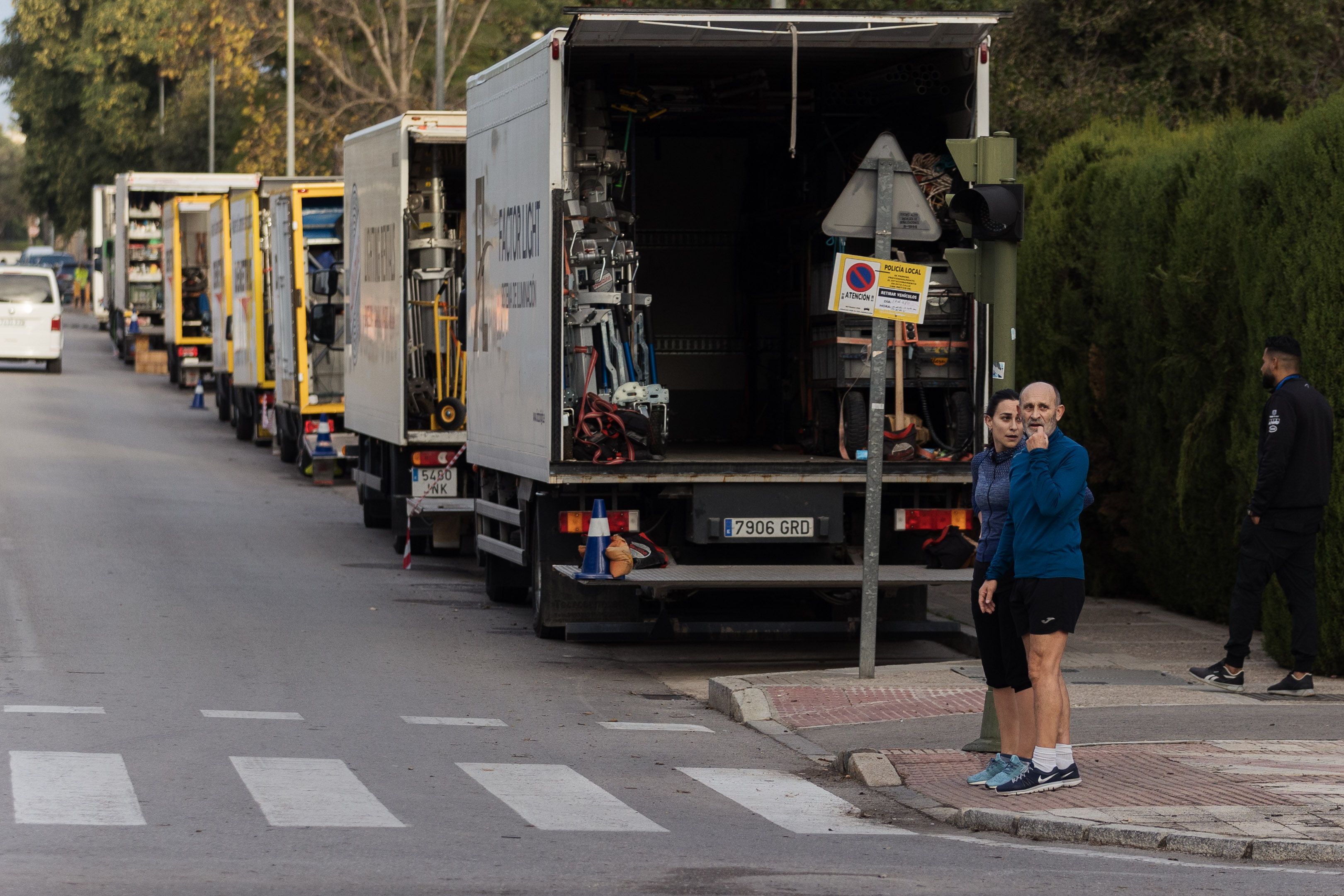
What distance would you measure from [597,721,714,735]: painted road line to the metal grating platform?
1509mm

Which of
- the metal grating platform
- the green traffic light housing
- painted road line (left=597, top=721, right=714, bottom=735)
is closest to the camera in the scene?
the green traffic light housing

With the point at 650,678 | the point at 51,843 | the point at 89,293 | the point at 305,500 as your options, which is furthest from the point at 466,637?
the point at 89,293

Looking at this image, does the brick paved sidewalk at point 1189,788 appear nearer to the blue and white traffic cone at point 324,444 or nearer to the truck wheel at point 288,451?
the blue and white traffic cone at point 324,444

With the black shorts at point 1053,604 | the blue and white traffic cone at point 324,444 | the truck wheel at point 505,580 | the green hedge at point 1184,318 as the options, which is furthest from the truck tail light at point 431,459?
the black shorts at point 1053,604

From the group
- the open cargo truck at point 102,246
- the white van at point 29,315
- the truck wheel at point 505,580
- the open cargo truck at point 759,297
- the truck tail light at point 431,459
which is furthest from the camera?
the open cargo truck at point 102,246

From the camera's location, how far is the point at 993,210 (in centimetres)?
964

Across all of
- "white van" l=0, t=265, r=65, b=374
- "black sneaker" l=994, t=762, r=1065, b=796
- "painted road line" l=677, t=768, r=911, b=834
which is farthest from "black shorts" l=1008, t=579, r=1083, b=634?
"white van" l=0, t=265, r=65, b=374

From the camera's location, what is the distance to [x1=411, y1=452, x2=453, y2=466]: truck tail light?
17.6 metres

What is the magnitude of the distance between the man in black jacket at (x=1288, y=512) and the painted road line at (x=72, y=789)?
610cm

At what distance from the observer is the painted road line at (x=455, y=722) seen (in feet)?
34.2

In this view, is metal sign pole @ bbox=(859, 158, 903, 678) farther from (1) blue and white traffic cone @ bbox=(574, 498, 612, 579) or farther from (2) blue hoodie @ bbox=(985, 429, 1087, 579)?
(2) blue hoodie @ bbox=(985, 429, 1087, 579)

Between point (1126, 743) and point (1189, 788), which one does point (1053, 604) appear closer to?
point (1189, 788)

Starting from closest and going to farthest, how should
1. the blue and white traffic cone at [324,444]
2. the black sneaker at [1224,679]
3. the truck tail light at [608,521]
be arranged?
the black sneaker at [1224,679] → the truck tail light at [608,521] → the blue and white traffic cone at [324,444]

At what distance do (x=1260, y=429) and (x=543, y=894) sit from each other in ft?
20.3
